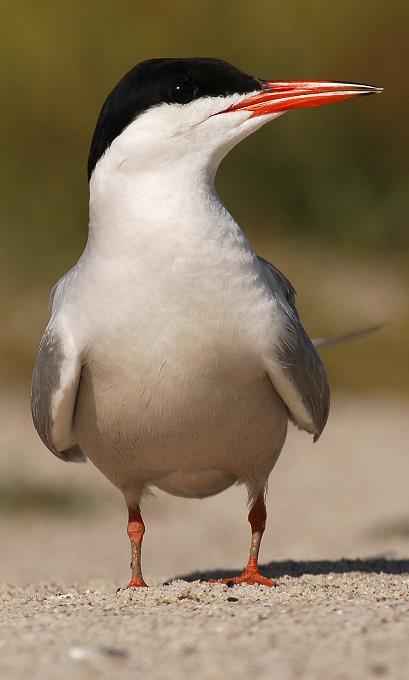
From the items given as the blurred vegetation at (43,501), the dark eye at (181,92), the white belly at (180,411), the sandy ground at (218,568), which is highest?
the dark eye at (181,92)

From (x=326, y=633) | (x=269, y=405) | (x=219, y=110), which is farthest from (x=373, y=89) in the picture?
(x=326, y=633)

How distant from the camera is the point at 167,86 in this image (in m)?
3.72

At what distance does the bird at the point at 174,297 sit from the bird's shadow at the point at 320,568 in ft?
1.92

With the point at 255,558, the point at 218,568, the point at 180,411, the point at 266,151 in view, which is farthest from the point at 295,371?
the point at 266,151

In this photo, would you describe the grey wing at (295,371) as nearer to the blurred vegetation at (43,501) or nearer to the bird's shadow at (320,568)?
the bird's shadow at (320,568)

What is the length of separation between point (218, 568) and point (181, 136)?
7.76 feet

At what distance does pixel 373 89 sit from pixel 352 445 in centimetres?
536

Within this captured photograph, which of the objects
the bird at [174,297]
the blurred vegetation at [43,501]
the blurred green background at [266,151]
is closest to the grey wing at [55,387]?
the bird at [174,297]

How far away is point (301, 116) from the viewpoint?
1363 centimetres

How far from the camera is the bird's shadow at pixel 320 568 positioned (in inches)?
180

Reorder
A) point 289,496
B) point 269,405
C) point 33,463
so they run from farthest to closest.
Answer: point 33,463 → point 289,496 → point 269,405

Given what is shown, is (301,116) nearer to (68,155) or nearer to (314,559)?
(68,155)

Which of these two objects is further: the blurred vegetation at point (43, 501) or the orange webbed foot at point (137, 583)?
the blurred vegetation at point (43, 501)

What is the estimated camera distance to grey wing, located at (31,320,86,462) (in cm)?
382
